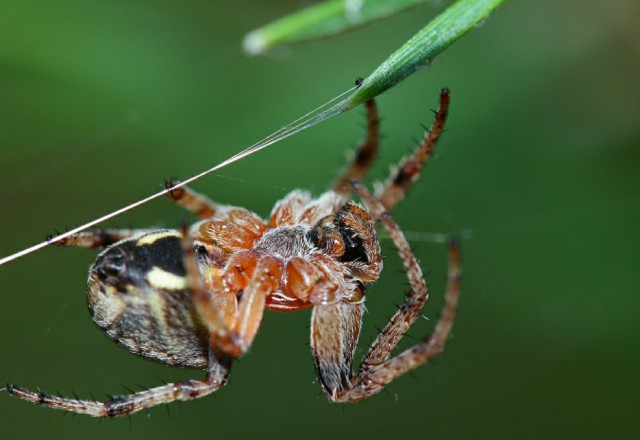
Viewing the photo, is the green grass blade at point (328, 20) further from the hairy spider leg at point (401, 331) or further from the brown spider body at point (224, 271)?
the brown spider body at point (224, 271)

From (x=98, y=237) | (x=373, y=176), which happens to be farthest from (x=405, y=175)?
(x=98, y=237)

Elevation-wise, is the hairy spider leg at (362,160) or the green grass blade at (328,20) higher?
the hairy spider leg at (362,160)

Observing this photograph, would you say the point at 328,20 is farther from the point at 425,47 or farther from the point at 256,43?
the point at 425,47

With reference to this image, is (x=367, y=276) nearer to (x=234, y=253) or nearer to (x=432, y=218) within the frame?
(x=234, y=253)

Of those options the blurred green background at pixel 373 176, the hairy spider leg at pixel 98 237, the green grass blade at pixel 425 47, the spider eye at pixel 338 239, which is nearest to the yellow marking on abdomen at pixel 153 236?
the hairy spider leg at pixel 98 237

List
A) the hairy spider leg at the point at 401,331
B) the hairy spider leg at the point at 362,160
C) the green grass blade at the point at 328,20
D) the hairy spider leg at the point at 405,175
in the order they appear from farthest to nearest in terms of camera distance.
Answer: the hairy spider leg at the point at 362,160
the hairy spider leg at the point at 405,175
the hairy spider leg at the point at 401,331
the green grass blade at the point at 328,20

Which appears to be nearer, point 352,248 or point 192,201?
point 352,248

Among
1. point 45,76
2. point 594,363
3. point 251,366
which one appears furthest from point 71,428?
point 594,363
